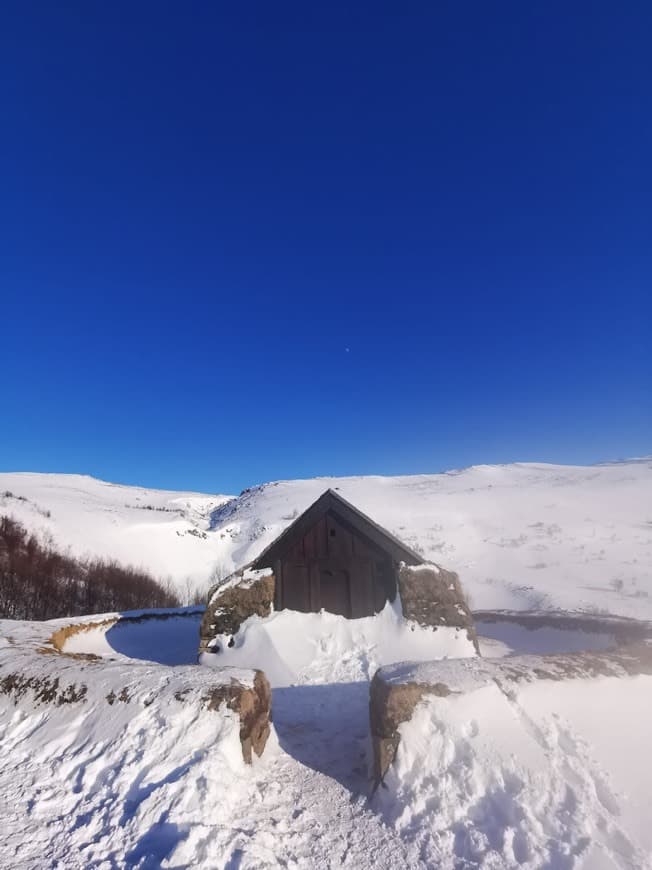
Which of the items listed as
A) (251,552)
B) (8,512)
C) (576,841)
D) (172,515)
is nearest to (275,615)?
(576,841)

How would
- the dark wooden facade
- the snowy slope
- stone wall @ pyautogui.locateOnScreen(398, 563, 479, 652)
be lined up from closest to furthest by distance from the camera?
stone wall @ pyautogui.locateOnScreen(398, 563, 479, 652) → the dark wooden facade → the snowy slope

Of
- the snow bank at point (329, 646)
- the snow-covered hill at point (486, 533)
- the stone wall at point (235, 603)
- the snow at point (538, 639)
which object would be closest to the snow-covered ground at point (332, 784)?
the snow bank at point (329, 646)

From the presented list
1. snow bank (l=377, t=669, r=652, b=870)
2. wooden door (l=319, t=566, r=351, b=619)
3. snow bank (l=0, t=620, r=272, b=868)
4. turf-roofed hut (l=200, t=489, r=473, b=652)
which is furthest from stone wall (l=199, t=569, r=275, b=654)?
snow bank (l=377, t=669, r=652, b=870)

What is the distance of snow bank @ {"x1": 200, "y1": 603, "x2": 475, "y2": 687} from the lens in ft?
33.2

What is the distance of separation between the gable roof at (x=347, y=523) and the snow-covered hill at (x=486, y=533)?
12591 millimetres

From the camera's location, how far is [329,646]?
10.9 metres

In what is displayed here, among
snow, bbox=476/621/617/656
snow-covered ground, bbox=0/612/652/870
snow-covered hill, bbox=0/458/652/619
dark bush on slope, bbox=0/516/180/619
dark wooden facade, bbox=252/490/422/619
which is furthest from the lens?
snow-covered hill, bbox=0/458/652/619

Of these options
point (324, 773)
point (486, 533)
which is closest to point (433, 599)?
point (324, 773)

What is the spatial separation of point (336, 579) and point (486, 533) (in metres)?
30.8

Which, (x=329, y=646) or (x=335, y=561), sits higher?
(x=335, y=561)

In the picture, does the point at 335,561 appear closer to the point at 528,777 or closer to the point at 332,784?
the point at 332,784

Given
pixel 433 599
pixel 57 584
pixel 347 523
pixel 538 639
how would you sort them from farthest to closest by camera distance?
pixel 57 584 < pixel 538 639 < pixel 347 523 < pixel 433 599

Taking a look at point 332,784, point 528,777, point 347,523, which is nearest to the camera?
point 528,777

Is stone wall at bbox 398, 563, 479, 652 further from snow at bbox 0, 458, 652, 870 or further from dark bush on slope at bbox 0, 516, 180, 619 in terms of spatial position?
dark bush on slope at bbox 0, 516, 180, 619
